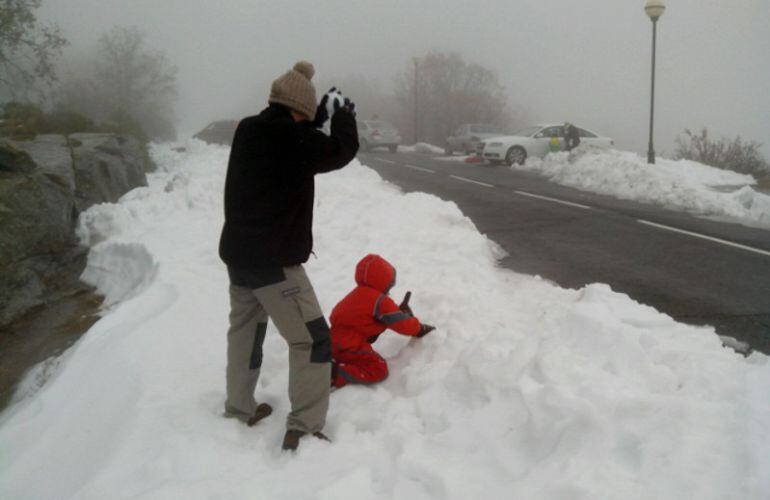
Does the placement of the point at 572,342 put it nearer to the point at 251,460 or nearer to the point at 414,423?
the point at 414,423

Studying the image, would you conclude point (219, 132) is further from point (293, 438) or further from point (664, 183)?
point (293, 438)

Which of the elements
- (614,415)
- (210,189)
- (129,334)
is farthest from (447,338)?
(210,189)

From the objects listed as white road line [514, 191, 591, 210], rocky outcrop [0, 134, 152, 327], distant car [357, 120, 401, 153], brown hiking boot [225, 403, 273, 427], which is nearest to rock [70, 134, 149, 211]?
rocky outcrop [0, 134, 152, 327]

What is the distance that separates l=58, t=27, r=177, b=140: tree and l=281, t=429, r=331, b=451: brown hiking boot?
3327 cm

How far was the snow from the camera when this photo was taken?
2.23 m

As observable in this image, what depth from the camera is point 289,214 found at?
2.60 metres

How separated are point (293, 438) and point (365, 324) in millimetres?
905

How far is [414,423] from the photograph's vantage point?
2.88 m

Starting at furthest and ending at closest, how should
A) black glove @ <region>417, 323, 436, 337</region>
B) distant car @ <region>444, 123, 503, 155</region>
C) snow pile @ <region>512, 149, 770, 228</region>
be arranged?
1. distant car @ <region>444, 123, 503, 155</region>
2. snow pile @ <region>512, 149, 770, 228</region>
3. black glove @ <region>417, 323, 436, 337</region>

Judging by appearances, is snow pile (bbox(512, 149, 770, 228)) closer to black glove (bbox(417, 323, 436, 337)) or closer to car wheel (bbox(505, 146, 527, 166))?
car wheel (bbox(505, 146, 527, 166))

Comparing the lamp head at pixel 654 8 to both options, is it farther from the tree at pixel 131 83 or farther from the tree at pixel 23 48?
the tree at pixel 131 83

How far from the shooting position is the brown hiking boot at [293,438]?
8.69 ft

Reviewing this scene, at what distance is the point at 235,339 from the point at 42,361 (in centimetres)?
286

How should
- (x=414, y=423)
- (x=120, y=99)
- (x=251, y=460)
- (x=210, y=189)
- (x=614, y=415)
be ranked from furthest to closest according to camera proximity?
(x=120, y=99) < (x=210, y=189) < (x=414, y=423) < (x=251, y=460) < (x=614, y=415)
